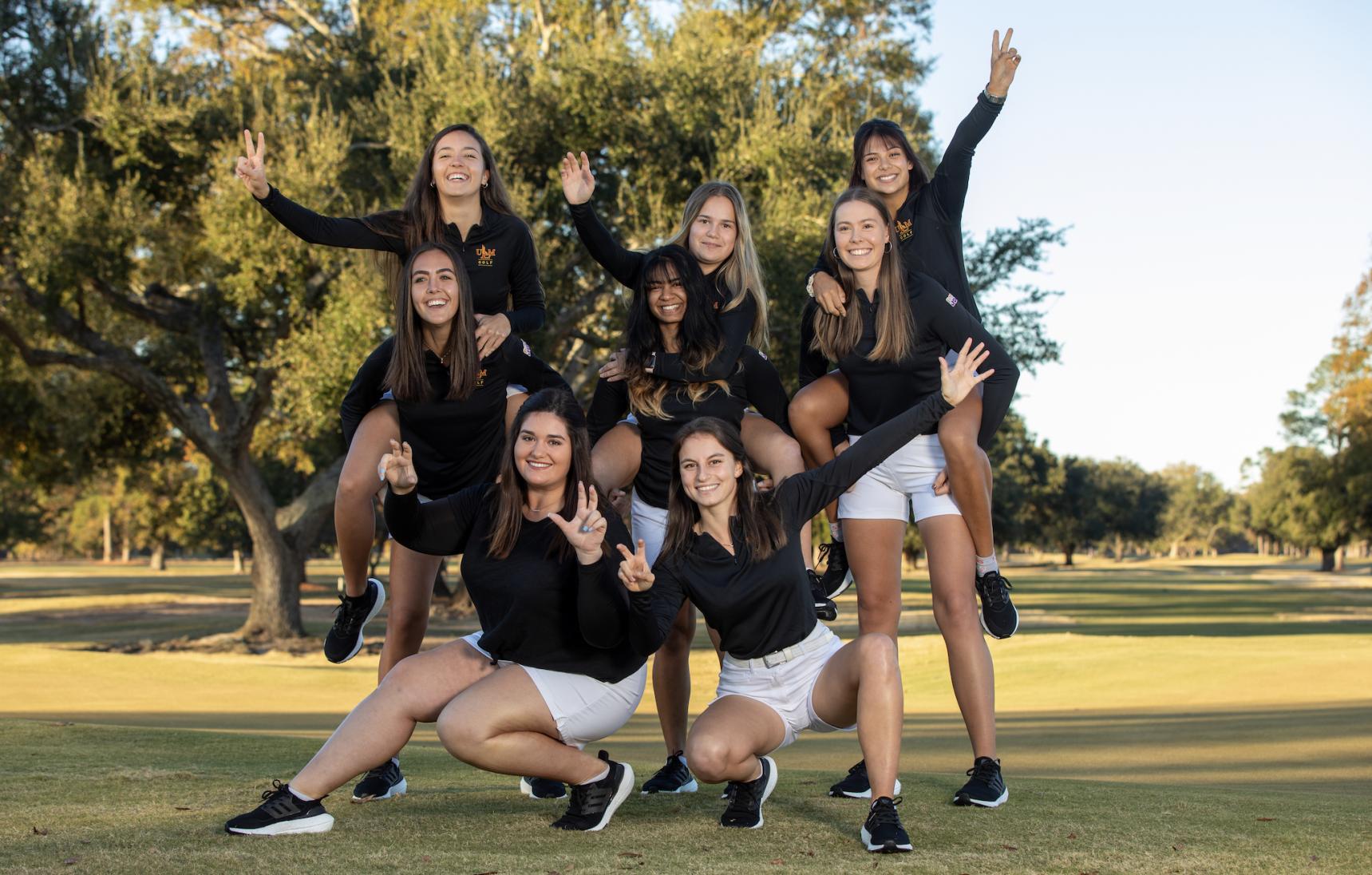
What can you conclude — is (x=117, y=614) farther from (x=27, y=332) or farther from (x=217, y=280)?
(x=217, y=280)

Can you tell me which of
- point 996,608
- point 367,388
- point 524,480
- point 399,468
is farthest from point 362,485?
point 996,608

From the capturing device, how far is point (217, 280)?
20453 millimetres

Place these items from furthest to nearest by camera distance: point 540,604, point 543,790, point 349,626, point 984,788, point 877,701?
point 349,626 < point 543,790 < point 984,788 < point 540,604 < point 877,701

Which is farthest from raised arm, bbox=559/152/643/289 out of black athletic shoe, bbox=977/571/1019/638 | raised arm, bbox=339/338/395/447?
black athletic shoe, bbox=977/571/1019/638

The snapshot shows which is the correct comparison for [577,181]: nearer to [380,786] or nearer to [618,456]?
[618,456]

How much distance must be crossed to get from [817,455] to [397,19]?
2334 centimetres

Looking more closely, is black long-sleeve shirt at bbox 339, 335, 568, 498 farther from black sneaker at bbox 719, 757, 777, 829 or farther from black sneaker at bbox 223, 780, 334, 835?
black sneaker at bbox 719, 757, 777, 829

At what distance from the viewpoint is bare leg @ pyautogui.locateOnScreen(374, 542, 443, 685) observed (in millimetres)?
5809

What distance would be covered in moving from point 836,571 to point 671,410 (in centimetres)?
117

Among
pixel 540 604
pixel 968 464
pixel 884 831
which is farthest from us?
pixel 968 464

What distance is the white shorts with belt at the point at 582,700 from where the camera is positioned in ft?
15.3

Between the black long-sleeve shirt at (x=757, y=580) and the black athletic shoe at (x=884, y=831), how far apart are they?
75 centimetres

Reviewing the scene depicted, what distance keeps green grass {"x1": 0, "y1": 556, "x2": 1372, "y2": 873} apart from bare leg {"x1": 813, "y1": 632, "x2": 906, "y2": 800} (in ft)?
0.90

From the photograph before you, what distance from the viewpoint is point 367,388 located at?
5605mm
